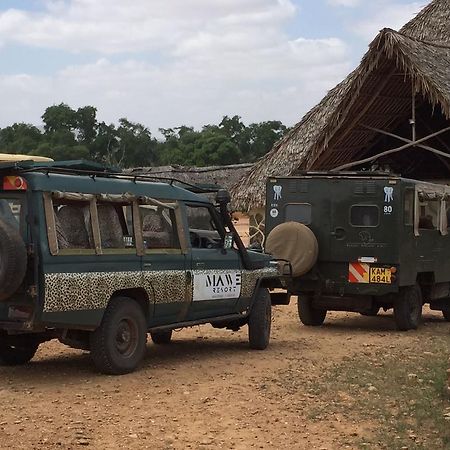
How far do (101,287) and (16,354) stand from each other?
1560 millimetres

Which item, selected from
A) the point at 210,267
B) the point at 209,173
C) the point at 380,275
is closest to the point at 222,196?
the point at 210,267

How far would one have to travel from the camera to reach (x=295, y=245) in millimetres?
13234

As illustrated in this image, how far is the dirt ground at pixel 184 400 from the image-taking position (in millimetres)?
6863

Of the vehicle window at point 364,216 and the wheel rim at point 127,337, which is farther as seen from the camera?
the vehicle window at point 364,216

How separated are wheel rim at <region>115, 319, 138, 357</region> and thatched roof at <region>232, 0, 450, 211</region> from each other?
9713 mm

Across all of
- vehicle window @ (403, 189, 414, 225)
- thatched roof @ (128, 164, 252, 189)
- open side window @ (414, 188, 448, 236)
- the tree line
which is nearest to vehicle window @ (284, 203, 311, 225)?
vehicle window @ (403, 189, 414, 225)

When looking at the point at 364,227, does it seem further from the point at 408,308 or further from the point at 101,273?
the point at 101,273

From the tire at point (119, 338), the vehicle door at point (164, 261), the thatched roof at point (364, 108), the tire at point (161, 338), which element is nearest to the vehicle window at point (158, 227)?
the vehicle door at point (164, 261)

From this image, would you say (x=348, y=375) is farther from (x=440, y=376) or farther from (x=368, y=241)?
(x=368, y=241)

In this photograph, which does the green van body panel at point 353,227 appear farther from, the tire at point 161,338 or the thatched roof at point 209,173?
the thatched roof at point 209,173

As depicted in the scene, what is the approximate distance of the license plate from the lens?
13.0 meters

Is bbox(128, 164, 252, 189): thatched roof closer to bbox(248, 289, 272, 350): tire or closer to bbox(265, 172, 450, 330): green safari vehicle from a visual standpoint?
bbox(265, 172, 450, 330): green safari vehicle

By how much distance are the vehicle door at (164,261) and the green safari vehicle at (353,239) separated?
11.4 ft

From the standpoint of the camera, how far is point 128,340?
929 centimetres
